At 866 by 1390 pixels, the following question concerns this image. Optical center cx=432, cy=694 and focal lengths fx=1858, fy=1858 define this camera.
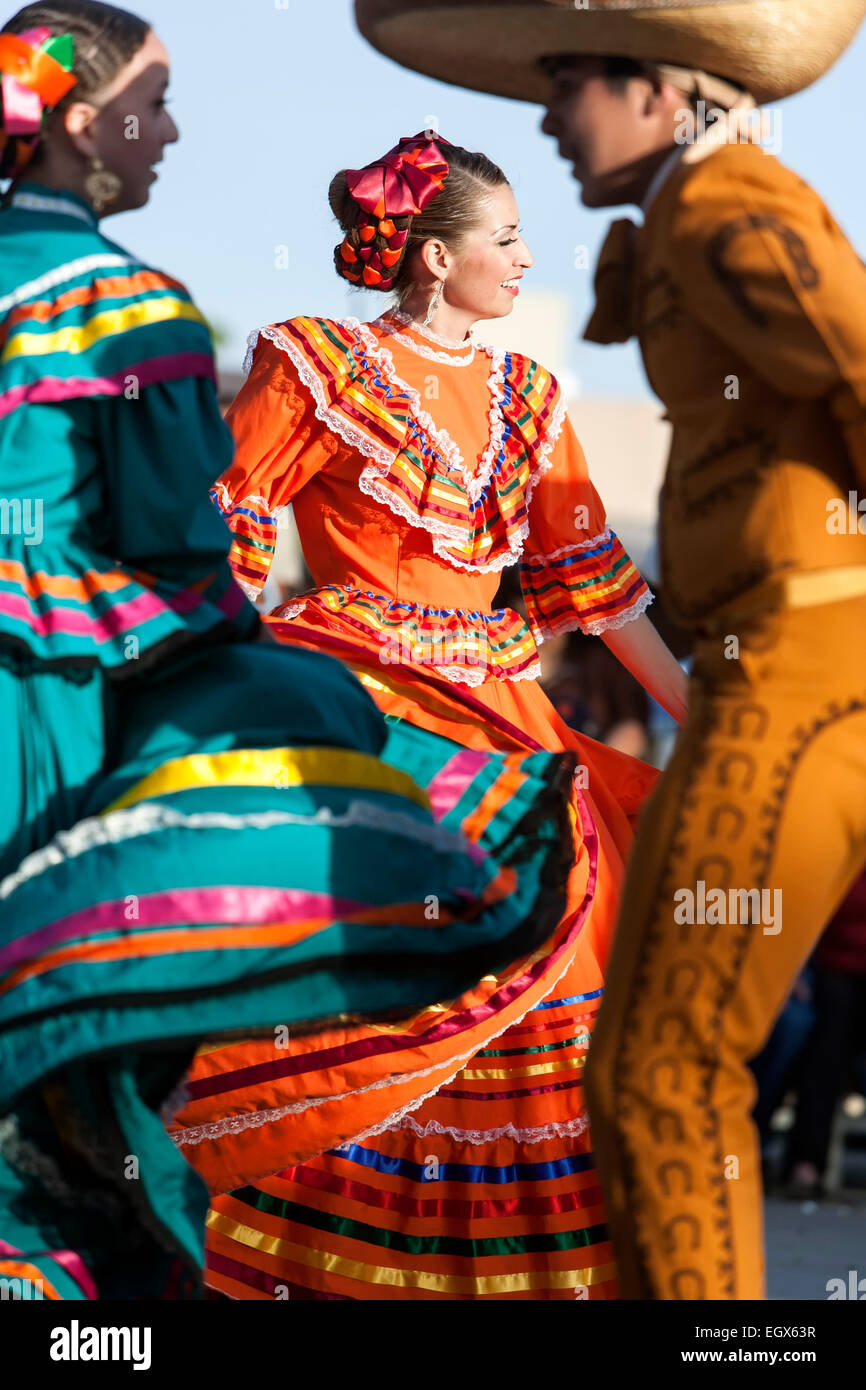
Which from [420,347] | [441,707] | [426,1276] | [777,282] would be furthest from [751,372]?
[426,1276]

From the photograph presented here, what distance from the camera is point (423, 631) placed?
3395 mm

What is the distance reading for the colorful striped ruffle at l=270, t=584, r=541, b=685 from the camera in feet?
11.0

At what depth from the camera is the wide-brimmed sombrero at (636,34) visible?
2.25m

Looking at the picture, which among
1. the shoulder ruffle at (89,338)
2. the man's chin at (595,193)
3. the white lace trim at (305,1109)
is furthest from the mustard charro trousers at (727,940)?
the white lace trim at (305,1109)

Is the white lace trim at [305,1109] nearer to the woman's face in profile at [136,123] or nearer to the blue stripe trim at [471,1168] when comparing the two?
the blue stripe trim at [471,1168]

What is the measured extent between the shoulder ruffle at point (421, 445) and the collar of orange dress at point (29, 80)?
1.05 meters

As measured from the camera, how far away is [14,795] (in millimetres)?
2365

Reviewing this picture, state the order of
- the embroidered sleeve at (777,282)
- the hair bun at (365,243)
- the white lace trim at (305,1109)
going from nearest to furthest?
the embroidered sleeve at (777,282)
the white lace trim at (305,1109)
the hair bun at (365,243)

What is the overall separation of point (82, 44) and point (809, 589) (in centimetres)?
124

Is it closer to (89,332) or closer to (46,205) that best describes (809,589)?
(89,332)
